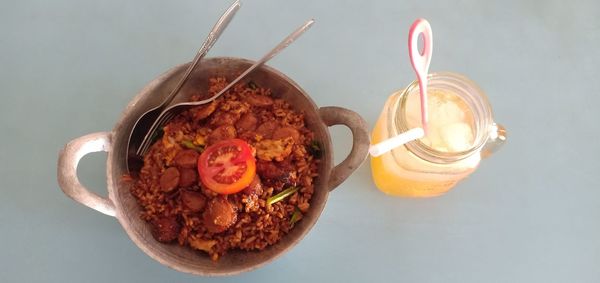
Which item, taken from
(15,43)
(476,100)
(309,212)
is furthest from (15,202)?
(476,100)

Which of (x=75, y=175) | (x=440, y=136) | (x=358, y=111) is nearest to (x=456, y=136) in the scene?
(x=440, y=136)

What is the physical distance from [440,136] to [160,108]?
0.60 metres

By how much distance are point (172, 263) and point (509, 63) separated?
0.99 m

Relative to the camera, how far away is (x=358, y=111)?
4.29 ft

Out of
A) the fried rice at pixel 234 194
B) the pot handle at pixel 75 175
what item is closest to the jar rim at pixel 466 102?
the fried rice at pixel 234 194

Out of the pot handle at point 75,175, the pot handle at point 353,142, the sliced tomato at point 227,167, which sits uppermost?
the pot handle at point 353,142

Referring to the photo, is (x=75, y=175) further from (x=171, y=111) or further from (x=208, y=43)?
(x=208, y=43)

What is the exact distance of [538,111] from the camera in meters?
1.32

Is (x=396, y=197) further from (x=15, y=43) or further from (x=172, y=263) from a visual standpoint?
(x=15, y=43)

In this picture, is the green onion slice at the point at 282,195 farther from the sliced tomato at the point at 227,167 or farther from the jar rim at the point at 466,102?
the jar rim at the point at 466,102

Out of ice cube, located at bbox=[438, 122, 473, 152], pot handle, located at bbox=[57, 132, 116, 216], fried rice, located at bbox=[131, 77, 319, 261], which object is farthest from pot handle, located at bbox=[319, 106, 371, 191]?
pot handle, located at bbox=[57, 132, 116, 216]

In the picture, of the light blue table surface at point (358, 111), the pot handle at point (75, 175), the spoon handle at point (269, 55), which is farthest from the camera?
the light blue table surface at point (358, 111)

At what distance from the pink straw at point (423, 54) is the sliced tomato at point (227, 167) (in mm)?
357

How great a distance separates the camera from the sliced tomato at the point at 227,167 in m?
0.99
